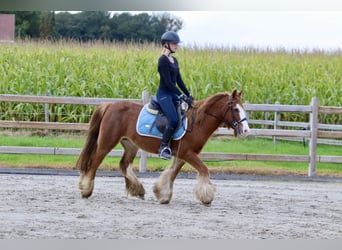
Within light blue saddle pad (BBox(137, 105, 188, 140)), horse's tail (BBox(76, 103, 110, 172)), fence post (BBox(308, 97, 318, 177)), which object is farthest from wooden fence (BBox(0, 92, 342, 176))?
light blue saddle pad (BBox(137, 105, 188, 140))

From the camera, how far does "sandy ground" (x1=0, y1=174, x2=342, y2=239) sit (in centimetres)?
527

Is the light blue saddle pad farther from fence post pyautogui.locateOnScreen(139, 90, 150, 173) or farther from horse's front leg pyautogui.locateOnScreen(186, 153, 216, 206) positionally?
fence post pyautogui.locateOnScreen(139, 90, 150, 173)

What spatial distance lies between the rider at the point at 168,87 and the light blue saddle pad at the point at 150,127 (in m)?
0.08

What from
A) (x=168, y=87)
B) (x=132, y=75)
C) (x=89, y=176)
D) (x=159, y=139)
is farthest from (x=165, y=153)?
(x=132, y=75)

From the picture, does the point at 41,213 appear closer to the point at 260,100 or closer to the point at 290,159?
the point at 290,159

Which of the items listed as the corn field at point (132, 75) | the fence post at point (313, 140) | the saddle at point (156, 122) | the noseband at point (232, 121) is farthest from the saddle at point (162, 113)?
the corn field at point (132, 75)

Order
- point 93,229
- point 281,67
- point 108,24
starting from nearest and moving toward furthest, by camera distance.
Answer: point 93,229, point 108,24, point 281,67

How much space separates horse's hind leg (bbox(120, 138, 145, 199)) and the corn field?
4.38 m

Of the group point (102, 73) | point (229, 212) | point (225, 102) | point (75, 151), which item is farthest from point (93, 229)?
point (102, 73)

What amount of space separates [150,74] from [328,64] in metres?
3.45

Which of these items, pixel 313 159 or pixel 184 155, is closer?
pixel 184 155

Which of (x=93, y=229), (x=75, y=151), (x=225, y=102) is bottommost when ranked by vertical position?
(x=75, y=151)

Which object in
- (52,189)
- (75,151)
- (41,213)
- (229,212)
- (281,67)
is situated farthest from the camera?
(281,67)

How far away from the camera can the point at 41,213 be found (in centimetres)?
597
